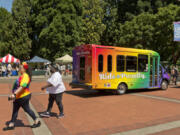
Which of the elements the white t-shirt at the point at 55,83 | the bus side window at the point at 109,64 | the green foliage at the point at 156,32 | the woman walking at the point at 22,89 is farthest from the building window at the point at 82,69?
the green foliage at the point at 156,32

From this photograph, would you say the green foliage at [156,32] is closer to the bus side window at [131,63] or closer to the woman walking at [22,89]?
the bus side window at [131,63]

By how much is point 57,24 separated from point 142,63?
71.7 ft

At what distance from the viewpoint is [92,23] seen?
3806 centimetres

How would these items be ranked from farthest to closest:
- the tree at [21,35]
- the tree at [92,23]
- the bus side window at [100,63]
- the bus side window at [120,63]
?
1. the tree at [92,23]
2. the tree at [21,35]
3. the bus side window at [120,63]
4. the bus side window at [100,63]

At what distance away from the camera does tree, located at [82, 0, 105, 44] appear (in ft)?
123

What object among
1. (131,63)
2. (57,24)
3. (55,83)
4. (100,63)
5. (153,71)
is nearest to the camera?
(55,83)

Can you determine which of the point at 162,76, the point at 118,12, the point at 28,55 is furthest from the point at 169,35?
the point at 28,55

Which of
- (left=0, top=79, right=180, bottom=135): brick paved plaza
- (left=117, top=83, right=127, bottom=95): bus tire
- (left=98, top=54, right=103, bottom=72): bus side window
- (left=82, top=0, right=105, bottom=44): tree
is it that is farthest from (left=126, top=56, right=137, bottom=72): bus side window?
(left=82, top=0, right=105, bottom=44): tree

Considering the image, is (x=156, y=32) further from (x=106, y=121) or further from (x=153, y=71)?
(x=106, y=121)

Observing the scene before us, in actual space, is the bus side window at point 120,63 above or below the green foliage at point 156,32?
below

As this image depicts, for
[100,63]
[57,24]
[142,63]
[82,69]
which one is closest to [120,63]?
[100,63]

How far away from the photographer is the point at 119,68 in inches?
428

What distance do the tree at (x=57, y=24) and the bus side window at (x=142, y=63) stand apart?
68.9ft

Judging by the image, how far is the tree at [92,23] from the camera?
37531 millimetres
